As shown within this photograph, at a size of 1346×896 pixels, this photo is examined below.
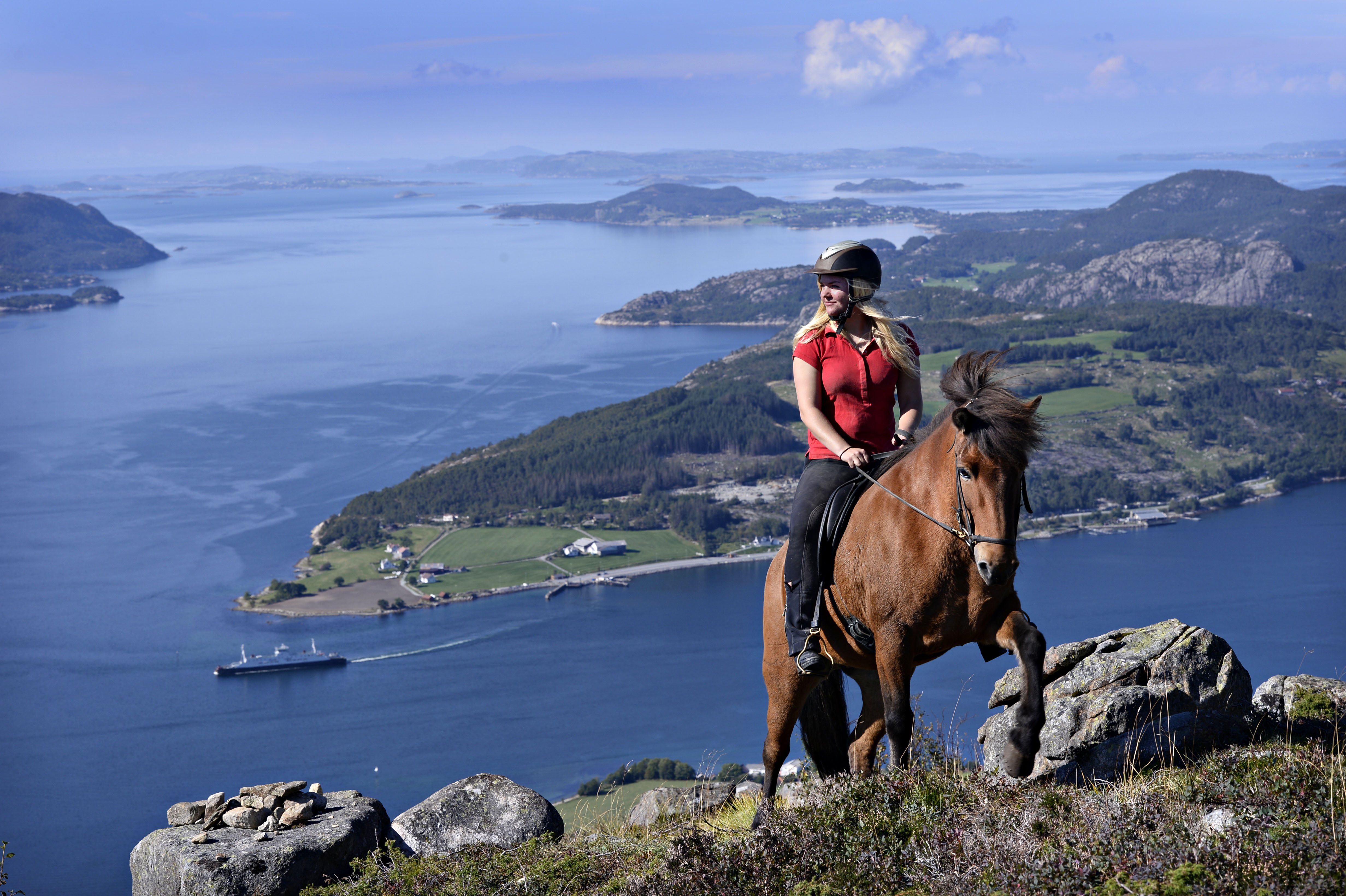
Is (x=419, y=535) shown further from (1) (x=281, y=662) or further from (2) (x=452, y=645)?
(1) (x=281, y=662)

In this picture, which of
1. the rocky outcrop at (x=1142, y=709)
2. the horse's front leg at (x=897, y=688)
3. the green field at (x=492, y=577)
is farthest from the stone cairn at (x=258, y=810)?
the green field at (x=492, y=577)

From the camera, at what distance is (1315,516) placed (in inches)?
4114

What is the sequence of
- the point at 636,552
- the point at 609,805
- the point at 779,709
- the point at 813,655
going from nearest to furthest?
the point at 813,655 < the point at 779,709 < the point at 609,805 < the point at 636,552

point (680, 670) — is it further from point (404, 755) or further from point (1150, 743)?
point (1150, 743)

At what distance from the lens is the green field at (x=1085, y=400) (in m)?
136

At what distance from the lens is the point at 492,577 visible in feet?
313

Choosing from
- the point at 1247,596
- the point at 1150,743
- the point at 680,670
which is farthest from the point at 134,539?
the point at 1150,743

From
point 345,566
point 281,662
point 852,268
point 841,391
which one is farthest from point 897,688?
point 345,566

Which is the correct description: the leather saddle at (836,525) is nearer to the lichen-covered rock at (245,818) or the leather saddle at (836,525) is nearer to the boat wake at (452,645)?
the lichen-covered rock at (245,818)

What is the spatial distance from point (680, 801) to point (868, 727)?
2848 mm

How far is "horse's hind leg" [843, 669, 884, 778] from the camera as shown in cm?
598

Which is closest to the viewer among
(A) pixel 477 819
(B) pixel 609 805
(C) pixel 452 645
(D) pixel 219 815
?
(D) pixel 219 815

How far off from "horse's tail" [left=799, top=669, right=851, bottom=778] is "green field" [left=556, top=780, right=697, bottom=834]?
2421 millimetres

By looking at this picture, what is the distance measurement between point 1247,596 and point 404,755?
211 feet
